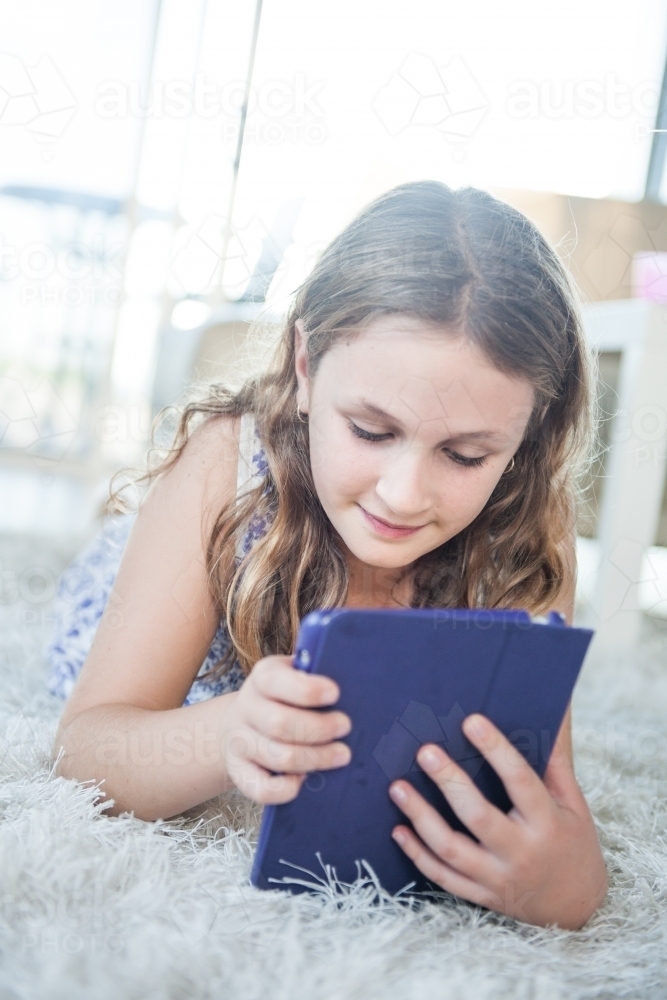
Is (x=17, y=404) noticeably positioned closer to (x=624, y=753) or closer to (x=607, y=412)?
(x=607, y=412)

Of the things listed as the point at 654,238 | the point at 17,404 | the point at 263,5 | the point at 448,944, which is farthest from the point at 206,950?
the point at 17,404

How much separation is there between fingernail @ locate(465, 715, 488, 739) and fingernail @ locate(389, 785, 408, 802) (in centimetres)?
5

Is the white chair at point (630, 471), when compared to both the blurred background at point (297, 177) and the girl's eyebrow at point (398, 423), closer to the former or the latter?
the blurred background at point (297, 177)

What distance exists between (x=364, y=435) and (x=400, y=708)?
0.67 feet

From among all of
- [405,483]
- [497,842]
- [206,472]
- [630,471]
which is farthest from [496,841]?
[630,471]

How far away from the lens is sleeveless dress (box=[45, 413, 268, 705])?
756 mm

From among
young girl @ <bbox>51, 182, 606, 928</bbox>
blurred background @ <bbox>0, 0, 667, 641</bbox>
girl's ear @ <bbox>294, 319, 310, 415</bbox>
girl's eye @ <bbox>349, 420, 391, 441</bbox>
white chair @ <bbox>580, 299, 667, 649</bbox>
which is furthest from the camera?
white chair @ <bbox>580, 299, 667, 649</bbox>

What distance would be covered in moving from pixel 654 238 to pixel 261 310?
0.38m

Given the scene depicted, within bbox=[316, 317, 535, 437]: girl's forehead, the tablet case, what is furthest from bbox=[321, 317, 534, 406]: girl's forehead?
the tablet case

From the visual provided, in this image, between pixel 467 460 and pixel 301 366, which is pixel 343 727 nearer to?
pixel 467 460

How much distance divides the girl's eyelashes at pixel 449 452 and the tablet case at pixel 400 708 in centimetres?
15

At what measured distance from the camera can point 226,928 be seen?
1.37 feet

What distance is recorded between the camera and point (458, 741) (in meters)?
0.48

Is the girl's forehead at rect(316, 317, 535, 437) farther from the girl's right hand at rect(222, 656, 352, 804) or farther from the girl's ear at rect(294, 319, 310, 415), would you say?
the girl's right hand at rect(222, 656, 352, 804)
